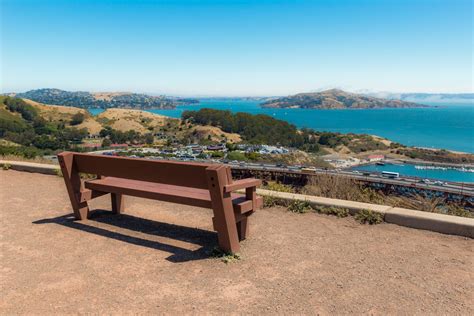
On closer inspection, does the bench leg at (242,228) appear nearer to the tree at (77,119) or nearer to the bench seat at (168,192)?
the bench seat at (168,192)

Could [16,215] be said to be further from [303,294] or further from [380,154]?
[380,154]

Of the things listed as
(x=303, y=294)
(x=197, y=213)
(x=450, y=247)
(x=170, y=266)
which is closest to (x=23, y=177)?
(x=197, y=213)

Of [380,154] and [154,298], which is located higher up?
[154,298]

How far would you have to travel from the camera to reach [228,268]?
3.46 m

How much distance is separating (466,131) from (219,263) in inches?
7249

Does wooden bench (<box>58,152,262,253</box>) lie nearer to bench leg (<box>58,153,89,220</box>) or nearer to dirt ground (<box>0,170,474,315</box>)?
bench leg (<box>58,153,89,220</box>)

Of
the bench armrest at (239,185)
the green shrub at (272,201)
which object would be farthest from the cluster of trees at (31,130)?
the bench armrest at (239,185)

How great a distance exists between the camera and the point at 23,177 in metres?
7.93

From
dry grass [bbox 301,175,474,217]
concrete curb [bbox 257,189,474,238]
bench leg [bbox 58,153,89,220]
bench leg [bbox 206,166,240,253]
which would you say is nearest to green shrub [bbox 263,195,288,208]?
concrete curb [bbox 257,189,474,238]

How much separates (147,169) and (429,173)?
77.8 meters

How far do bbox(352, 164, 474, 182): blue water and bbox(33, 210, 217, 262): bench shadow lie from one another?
2587 inches

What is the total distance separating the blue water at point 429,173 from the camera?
6550 centimetres

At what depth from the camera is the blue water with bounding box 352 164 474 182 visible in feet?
215

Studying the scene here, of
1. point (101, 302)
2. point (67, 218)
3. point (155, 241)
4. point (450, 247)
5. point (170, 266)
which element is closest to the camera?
point (101, 302)
